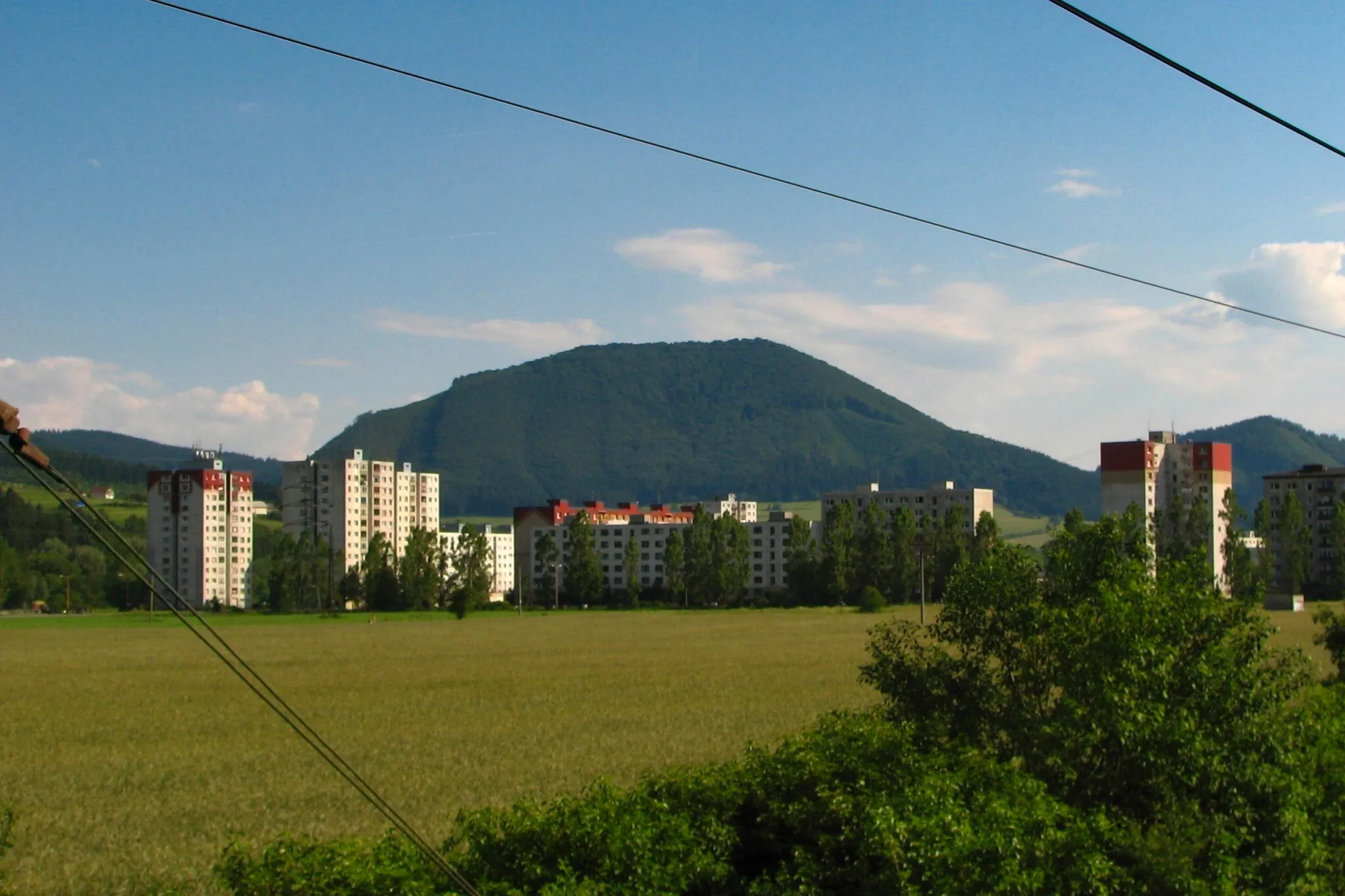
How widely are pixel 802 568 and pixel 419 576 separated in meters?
40.4

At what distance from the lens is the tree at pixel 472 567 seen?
139750mm

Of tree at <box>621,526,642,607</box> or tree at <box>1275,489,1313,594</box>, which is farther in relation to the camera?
tree at <box>621,526,642,607</box>

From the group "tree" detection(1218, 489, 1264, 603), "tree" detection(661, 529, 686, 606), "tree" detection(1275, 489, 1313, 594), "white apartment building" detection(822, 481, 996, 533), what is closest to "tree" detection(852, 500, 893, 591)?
"tree" detection(661, 529, 686, 606)

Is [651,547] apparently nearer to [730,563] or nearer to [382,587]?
[730,563]

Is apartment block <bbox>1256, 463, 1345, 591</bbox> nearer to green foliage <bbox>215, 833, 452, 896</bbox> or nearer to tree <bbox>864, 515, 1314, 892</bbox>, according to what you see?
tree <bbox>864, 515, 1314, 892</bbox>

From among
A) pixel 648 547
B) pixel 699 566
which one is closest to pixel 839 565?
pixel 699 566

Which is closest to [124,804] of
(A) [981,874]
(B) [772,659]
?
(A) [981,874]

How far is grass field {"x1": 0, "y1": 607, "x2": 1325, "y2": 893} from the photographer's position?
25.1 metres

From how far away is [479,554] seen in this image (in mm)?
146000

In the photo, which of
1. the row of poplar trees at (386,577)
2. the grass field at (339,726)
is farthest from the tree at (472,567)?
the grass field at (339,726)

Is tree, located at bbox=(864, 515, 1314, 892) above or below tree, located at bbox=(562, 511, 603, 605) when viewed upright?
above

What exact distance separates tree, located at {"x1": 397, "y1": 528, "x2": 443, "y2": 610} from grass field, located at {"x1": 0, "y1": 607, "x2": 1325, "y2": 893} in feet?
157

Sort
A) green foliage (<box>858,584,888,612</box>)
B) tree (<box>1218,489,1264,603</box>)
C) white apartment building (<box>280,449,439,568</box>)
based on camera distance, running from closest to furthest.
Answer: tree (<box>1218,489,1264,603</box>) → green foliage (<box>858,584,888,612</box>) → white apartment building (<box>280,449,439,568</box>)

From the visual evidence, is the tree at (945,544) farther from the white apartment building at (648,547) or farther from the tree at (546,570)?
the tree at (546,570)
